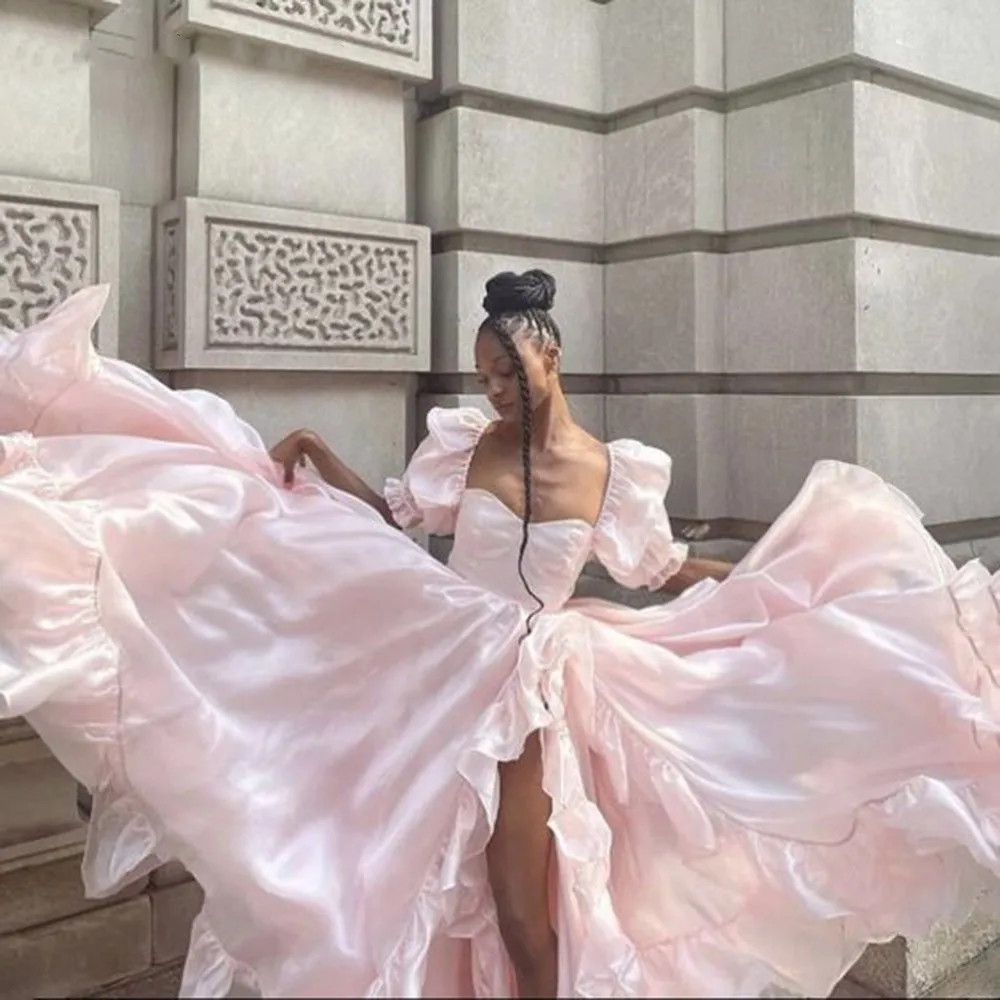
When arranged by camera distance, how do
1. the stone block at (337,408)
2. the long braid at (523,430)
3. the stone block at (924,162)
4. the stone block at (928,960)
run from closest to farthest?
the stone block at (928,960), the long braid at (523,430), the stone block at (337,408), the stone block at (924,162)

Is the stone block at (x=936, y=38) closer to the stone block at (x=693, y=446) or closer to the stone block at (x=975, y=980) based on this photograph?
the stone block at (x=693, y=446)

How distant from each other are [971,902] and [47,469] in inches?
71.9

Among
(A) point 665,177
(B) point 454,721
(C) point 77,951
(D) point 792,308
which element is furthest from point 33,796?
(A) point 665,177

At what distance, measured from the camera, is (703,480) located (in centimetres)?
350

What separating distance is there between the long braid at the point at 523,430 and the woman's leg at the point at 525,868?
370mm

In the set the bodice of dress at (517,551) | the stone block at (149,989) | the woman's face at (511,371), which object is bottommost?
the stone block at (149,989)

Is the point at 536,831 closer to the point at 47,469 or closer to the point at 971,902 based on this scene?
the point at 971,902

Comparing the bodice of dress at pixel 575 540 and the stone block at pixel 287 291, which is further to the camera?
the stone block at pixel 287 291

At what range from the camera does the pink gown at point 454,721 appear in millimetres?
1763

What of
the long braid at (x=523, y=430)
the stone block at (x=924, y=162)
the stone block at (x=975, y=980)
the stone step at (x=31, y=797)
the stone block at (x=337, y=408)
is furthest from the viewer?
the stone block at (x=924, y=162)


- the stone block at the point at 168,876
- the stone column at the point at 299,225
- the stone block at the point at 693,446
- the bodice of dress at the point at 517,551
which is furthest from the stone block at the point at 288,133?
the stone block at the point at 168,876

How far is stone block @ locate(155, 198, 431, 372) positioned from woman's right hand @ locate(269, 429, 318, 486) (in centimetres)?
51

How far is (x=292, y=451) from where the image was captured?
2.51 meters

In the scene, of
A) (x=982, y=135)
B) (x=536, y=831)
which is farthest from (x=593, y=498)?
(x=982, y=135)
